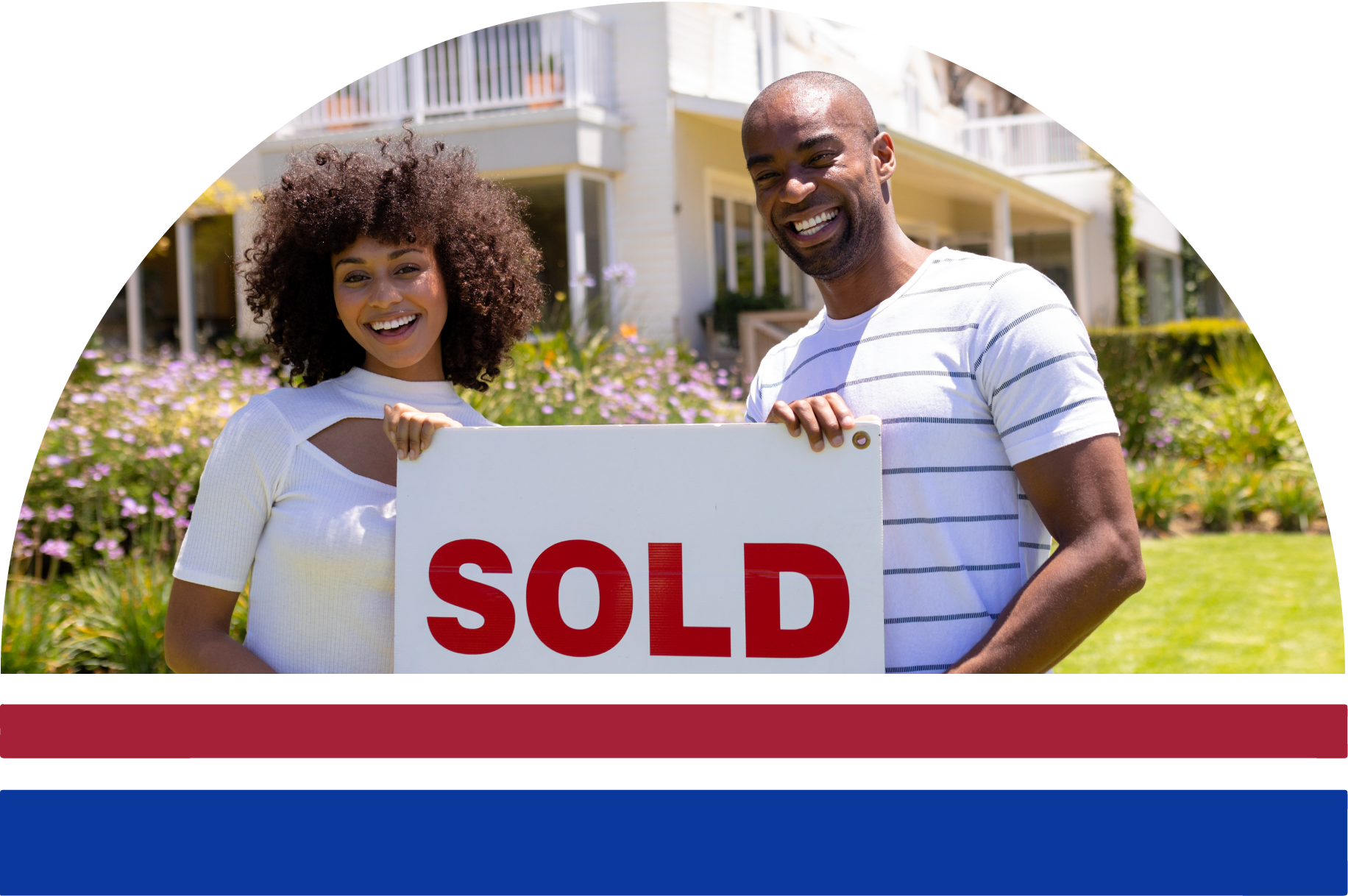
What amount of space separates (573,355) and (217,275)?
381 inches

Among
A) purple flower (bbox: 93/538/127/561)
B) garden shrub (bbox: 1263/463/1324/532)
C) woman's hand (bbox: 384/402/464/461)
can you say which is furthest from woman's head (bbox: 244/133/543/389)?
garden shrub (bbox: 1263/463/1324/532)

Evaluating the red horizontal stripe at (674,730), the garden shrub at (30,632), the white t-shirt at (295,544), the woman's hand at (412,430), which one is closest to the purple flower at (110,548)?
the garden shrub at (30,632)

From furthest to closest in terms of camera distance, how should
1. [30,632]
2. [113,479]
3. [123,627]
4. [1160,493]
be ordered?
[1160,493] → [113,479] → [123,627] → [30,632]

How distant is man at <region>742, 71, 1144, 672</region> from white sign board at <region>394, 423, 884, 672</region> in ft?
0.20

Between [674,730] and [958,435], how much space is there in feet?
2.31

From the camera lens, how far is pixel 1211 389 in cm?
1245

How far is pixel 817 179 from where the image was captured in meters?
2.18

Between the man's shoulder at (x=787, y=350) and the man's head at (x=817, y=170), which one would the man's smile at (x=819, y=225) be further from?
the man's shoulder at (x=787, y=350)

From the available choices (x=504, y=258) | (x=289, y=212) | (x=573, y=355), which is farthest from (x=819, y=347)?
(x=573, y=355)

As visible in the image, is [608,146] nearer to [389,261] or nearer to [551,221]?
[551,221]

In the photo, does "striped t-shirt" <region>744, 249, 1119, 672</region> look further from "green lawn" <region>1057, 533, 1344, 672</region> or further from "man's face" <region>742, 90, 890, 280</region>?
"green lawn" <region>1057, 533, 1344, 672</region>

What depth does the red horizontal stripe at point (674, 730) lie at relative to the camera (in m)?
1.67

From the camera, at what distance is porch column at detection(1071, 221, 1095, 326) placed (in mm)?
20078

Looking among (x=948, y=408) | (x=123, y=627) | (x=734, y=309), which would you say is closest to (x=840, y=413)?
(x=948, y=408)
